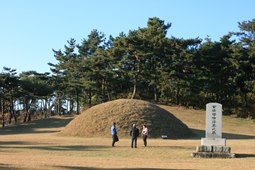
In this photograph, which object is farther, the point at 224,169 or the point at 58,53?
the point at 58,53

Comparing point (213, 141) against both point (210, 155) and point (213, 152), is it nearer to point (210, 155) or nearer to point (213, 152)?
Answer: point (213, 152)

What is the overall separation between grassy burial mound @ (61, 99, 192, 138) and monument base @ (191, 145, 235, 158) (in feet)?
49.7

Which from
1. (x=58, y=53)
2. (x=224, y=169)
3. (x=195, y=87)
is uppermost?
(x=58, y=53)

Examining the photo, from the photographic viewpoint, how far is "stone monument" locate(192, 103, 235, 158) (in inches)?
804

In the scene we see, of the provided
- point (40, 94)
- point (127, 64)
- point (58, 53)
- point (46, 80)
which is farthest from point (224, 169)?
point (58, 53)

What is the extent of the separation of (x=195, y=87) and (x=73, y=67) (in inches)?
871

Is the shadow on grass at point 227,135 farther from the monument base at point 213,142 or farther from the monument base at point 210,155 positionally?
the monument base at point 210,155

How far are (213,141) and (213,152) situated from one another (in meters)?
0.81

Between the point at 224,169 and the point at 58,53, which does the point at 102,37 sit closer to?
the point at 58,53

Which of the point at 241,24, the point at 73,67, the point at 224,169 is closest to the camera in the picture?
the point at 224,169

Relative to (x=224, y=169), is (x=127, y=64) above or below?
above

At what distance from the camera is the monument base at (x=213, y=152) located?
20.3 m

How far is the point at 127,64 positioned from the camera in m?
57.1

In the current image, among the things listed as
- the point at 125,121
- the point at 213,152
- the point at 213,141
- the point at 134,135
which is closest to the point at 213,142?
the point at 213,141
